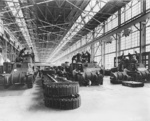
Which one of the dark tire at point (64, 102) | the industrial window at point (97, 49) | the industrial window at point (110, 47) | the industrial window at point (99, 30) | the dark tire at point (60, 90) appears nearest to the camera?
the dark tire at point (64, 102)

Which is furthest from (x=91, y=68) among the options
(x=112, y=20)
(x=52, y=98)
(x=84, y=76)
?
(x=112, y=20)

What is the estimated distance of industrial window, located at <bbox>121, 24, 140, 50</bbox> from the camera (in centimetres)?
1597

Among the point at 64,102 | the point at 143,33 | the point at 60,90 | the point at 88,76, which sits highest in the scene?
the point at 143,33

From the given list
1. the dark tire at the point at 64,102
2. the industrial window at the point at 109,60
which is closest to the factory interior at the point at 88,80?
the dark tire at the point at 64,102

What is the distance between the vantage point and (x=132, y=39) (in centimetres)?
1694

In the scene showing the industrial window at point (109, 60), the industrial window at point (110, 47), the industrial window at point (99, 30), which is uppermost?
the industrial window at point (99, 30)

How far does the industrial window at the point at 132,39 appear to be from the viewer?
52.4ft

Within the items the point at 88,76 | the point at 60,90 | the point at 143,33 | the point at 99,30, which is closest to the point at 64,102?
the point at 60,90

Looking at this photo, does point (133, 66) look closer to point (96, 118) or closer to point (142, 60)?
point (142, 60)

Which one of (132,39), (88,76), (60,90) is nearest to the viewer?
(60,90)

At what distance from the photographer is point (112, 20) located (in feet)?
66.7

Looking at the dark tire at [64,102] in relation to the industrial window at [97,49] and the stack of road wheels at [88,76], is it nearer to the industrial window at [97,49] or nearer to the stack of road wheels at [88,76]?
the stack of road wheels at [88,76]

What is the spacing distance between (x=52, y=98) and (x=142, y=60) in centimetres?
1215

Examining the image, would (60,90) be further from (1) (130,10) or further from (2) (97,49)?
(2) (97,49)
